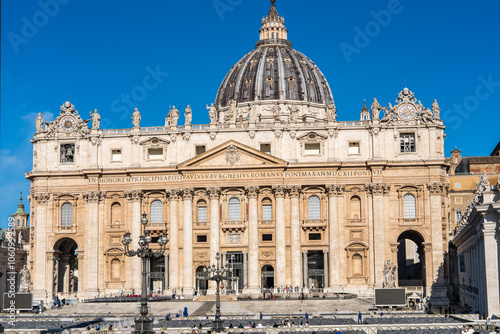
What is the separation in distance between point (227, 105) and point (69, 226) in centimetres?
4182

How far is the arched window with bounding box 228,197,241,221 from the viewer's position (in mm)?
92125

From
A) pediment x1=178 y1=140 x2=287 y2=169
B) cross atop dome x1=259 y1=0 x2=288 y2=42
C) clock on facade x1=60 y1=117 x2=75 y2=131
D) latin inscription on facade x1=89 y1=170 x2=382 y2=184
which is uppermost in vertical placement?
cross atop dome x1=259 y1=0 x2=288 y2=42

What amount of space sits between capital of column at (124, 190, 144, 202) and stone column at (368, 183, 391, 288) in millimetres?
24670

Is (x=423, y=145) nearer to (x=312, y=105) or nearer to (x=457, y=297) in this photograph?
(x=457, y=297)

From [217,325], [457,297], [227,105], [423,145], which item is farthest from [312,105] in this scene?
[217,325]

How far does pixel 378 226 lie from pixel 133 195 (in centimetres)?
Result: 2644

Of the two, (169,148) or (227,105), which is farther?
(227,105)

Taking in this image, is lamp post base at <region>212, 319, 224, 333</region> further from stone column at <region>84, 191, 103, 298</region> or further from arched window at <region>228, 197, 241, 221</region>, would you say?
stone column at <region>84, 191, 103, 298</region>

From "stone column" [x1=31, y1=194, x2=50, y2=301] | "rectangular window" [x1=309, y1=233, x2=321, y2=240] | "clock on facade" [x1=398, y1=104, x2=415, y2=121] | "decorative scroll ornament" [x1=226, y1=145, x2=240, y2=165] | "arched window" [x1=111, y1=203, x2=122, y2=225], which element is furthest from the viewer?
"arched window" [x1=111, y1=203, x2=122, y2=225]

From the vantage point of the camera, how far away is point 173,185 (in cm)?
9250

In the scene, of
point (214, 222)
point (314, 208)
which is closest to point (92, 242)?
point (214, 222)

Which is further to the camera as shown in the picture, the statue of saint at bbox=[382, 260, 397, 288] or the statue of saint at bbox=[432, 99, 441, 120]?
the statue of saint at bbox=[432, 99, 441, 120]

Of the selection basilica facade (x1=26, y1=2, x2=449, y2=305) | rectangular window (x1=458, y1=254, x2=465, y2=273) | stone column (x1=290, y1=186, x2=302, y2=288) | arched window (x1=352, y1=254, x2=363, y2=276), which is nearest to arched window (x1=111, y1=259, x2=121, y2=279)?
basilica facade (x1=26, y1=2, x2=449, y2=305)

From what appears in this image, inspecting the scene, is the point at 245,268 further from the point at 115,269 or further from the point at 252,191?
the point at 115,269
